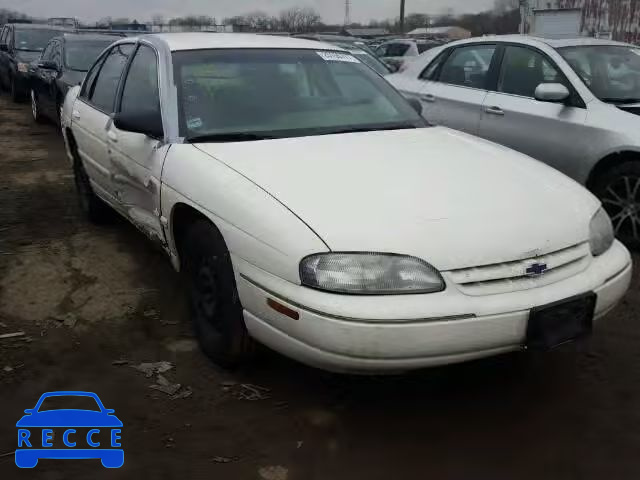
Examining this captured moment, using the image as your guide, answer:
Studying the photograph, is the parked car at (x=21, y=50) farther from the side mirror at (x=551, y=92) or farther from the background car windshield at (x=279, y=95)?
the side mirror at (x=551, y=92)

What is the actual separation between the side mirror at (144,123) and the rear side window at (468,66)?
3330 mm

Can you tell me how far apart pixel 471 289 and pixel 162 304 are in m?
2.12

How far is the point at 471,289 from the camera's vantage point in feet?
7.97

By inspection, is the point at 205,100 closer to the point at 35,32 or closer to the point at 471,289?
the point at 471,289

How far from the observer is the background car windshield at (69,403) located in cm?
284

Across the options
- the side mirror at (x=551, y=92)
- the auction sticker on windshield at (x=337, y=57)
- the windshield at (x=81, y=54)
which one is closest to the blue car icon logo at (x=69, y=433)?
the auction sticker on windshield at (x=337, y=57)

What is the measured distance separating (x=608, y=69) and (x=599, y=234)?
9.42ft

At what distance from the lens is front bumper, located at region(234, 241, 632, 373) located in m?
2.33

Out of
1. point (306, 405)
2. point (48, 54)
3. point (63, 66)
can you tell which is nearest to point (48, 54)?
point (48, 54)

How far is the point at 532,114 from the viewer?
517cm

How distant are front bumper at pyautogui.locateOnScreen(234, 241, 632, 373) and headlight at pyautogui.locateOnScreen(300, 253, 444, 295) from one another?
1.3 inches

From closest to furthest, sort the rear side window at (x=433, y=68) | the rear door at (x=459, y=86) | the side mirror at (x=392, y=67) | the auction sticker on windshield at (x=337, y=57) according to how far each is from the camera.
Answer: the auction sticker on windshield at (x=337, y=57)
the rear door at (x=459, y=86)
the rear side window at (x=433, y=68)
the side mirror at (x=392, y=67)

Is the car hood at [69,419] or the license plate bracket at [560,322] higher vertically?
the license plate bracket at [560,322]

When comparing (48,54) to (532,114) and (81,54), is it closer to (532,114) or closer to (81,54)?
(81,54)
